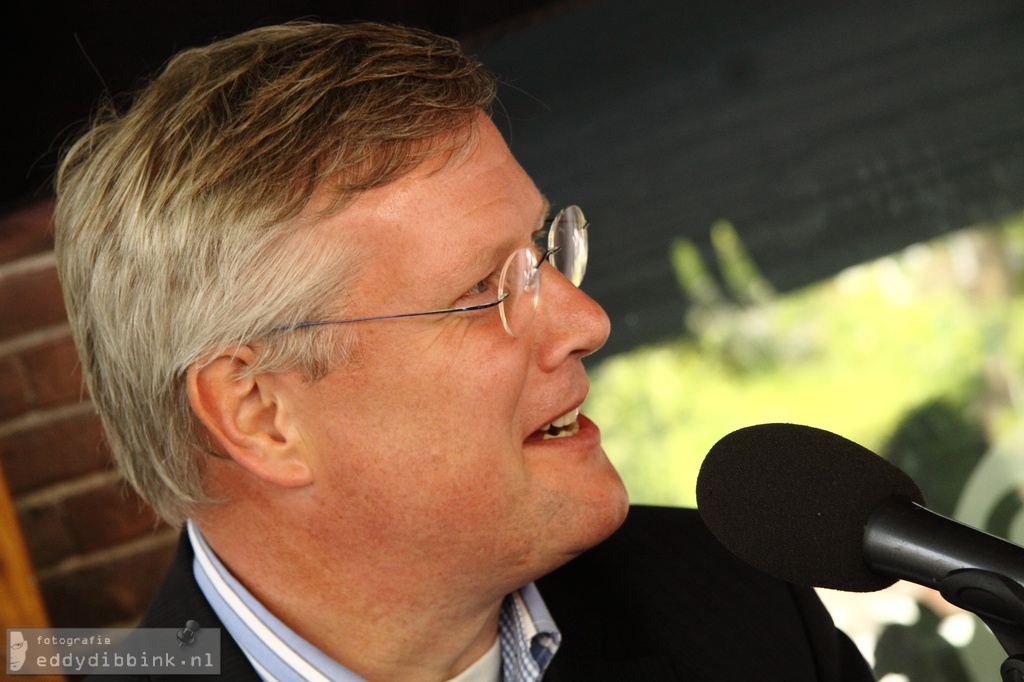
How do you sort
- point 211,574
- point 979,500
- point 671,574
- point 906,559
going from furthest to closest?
point 979,500, point 671,574, point 211,574, point 906,559

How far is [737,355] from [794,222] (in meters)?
0.37

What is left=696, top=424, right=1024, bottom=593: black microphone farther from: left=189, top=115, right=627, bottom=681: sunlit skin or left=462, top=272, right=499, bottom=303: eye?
left=462, top=272, right=499, bottom=303: eye

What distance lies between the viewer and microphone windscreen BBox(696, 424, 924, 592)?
40.6 inches

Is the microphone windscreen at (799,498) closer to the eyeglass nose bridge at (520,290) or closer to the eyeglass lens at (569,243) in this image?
the eyeglass nose bridge at (520,290)

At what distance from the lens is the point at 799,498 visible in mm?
1100

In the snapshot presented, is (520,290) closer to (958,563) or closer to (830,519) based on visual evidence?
(830,519)

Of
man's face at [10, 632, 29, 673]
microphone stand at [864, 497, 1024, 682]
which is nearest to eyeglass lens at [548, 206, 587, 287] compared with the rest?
microphone stand at [864, 497, 1024, 682]

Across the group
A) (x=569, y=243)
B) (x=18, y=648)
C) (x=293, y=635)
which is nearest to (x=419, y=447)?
(x=293, y=635)

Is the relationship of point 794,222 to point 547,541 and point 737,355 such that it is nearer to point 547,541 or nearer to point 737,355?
point 737,355

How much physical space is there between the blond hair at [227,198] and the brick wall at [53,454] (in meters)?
0.44

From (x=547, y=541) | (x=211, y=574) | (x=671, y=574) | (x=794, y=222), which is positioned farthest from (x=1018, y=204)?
(x=211, y=574)

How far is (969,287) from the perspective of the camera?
2.59 m

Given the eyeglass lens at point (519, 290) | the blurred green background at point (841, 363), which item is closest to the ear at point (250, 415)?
the eyeglass lens at point (519, 290)

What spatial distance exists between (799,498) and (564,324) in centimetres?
52
